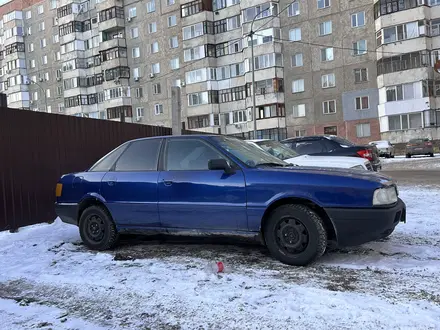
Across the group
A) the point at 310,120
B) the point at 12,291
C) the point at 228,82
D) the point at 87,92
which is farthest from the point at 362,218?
the point at 87,92

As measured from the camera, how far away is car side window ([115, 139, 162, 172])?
19.1ft

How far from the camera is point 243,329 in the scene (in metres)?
3.36

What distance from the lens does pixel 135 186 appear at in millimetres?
5715

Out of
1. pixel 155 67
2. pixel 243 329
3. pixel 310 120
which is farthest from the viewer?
pixel 155 67

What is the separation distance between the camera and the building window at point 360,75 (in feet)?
129

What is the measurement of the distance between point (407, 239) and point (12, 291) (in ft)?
16.5

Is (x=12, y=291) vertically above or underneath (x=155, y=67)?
underneath

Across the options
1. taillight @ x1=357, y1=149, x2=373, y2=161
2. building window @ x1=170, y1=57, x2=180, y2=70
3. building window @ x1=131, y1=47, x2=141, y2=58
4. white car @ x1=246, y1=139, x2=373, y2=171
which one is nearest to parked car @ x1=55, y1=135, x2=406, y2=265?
white car @ x1=246, y1=139, x2=373, y2=171

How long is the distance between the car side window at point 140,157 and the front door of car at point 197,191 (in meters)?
0.19

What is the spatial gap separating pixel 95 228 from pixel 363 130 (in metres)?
37.4

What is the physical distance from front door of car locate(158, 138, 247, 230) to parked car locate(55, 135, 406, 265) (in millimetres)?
12

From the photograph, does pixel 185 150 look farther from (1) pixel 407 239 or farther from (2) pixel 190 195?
(1) pixel 407 239

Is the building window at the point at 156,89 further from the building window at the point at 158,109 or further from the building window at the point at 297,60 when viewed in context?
the building window at the point at 297,60

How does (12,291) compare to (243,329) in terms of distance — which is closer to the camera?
(243,329)
